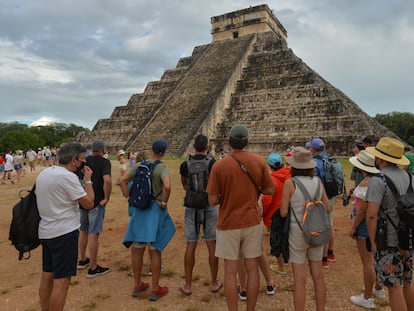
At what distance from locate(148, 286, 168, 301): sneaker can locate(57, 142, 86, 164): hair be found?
184 centimetres

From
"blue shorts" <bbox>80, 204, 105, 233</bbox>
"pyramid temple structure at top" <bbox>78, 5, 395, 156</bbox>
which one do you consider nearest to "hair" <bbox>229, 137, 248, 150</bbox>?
"blue shorts" <bbox>80, 204, 105, 233</bbox>

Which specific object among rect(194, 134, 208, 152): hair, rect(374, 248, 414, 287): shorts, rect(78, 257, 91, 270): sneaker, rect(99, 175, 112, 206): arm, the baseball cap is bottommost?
rect(78, 257, 91, 270): sneaker

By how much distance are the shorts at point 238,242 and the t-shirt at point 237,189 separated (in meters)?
0.06

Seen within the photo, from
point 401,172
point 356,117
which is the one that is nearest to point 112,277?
point 401,172

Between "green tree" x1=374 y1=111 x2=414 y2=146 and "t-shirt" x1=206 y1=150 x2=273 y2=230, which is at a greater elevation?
"green tree" x1=374 y1=111 x2=414 y2=146

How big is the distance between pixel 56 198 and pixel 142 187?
1.03m

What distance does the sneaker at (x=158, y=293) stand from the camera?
3.76 metres

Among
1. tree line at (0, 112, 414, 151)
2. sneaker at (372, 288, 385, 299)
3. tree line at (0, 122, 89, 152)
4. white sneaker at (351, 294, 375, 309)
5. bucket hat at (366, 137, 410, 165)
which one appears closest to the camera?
bucket hat at (366, 137, 410, 165)

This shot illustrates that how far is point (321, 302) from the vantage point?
3.11 m

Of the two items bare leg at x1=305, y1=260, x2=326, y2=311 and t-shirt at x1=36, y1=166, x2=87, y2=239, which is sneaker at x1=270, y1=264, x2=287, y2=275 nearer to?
bare leg at x1=305, y1=260, x2=326, y2=311

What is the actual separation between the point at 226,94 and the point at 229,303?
22.0m

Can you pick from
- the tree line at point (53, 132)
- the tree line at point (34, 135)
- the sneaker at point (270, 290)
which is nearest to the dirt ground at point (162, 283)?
the sneaker at point (270, 290)

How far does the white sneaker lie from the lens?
356cm

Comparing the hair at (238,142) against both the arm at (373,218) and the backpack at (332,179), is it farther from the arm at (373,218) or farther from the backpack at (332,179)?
the backpack at (332,179)
